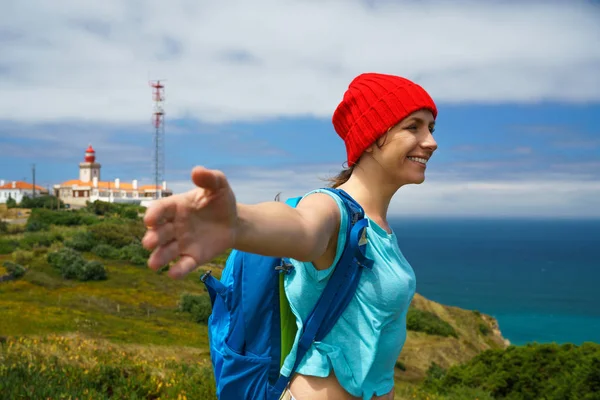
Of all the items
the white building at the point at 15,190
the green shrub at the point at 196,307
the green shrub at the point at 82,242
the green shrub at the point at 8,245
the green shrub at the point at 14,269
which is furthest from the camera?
the white building at the point at 15,190

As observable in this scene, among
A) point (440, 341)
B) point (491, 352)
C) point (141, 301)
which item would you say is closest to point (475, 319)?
point (440, 341)

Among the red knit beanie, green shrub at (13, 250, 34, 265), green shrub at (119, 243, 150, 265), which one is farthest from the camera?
green shrub at (119, 243, 150, 265)

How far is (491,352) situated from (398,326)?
8099mm

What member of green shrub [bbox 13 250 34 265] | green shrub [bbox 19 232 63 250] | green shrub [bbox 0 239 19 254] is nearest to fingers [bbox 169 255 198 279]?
green shrub [bbox 13 250 34 265]

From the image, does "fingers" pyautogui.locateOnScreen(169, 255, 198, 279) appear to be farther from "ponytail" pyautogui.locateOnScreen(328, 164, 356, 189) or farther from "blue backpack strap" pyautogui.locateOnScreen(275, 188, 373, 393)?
"ponytail" pyautogui.locateOnScreen(328, 164, 356, 189)

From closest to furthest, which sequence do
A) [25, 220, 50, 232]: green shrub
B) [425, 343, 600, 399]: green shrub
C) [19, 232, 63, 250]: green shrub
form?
1. [425, 343, 600, 399]: green shrub
2. [19, 232, 63, 250]: green shrub
3. [25, 220, 50, 232]: green shrub

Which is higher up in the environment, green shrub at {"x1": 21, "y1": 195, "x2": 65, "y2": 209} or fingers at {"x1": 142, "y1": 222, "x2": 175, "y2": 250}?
fingers at {"x1": 142, "y1": 222, "x2": 175, "y2": 250}

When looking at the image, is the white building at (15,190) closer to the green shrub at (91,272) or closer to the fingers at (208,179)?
the green shrub at (91,272)

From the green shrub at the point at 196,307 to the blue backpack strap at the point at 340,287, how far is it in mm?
17524

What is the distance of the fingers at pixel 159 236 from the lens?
1.47 m

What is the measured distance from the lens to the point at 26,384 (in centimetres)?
556

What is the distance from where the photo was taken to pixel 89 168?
79.1 m

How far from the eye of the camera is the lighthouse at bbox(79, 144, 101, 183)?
7906cm

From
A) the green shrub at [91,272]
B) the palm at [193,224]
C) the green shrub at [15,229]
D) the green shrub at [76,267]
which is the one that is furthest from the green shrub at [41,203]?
the palm at [193,224]
